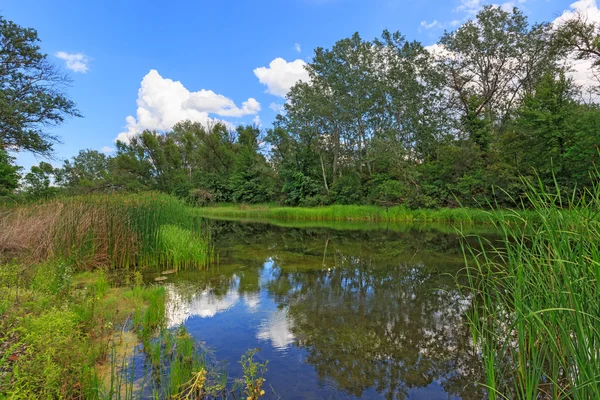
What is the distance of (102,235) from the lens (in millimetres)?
6969

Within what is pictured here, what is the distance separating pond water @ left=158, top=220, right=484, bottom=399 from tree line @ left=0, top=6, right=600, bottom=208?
11524 millimetres

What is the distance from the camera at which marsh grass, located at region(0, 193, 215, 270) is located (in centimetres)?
590

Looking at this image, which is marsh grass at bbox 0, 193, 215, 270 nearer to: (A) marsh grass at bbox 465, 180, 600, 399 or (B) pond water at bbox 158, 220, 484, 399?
(B) pond water at bbox 158, 220, 484, 399

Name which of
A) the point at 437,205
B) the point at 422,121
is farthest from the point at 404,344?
the point at 422,121

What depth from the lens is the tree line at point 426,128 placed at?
1650 cm

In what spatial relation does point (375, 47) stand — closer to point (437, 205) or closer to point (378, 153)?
point (378, 153)

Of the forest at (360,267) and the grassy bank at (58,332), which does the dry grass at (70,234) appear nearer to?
the forest at (360,267)

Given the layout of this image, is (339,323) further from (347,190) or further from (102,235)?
(347,190)

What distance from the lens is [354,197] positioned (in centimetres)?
2536

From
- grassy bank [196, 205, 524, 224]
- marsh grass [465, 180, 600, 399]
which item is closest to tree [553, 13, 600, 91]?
grassy bank [196, 205, 524, 224]

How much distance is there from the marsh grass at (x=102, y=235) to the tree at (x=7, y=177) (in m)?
6.51

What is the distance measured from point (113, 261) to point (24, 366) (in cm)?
560

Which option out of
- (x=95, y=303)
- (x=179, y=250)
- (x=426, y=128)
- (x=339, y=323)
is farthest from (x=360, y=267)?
(x=426, y=128)

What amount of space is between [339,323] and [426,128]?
2614cm
